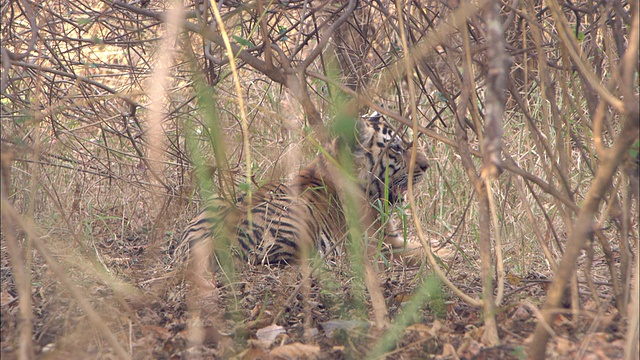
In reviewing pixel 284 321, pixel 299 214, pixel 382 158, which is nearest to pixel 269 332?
pixel 284 321

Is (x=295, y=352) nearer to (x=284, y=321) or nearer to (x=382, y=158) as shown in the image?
(x=284, y=321)

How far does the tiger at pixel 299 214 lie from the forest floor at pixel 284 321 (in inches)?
17.5

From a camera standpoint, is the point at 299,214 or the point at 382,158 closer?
the point at 299,214

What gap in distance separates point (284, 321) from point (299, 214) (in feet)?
6.00

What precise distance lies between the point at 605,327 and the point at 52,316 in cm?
175

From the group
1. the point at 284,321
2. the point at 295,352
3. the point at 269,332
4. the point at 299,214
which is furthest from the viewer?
the point at 299,214

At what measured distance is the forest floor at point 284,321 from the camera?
206 centimetres

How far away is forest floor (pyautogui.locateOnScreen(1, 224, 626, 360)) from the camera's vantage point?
2.06 meters

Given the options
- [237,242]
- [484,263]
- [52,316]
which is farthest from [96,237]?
[484,263]

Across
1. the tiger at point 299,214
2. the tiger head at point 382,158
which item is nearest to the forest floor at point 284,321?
the tiger at point 299,214

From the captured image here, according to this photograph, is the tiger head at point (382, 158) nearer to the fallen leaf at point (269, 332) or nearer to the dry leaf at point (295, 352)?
the fallen leaf at point (269, 332)

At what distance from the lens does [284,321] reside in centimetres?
246

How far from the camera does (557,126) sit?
2.13 meters

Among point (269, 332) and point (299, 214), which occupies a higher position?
point (299, 214)
